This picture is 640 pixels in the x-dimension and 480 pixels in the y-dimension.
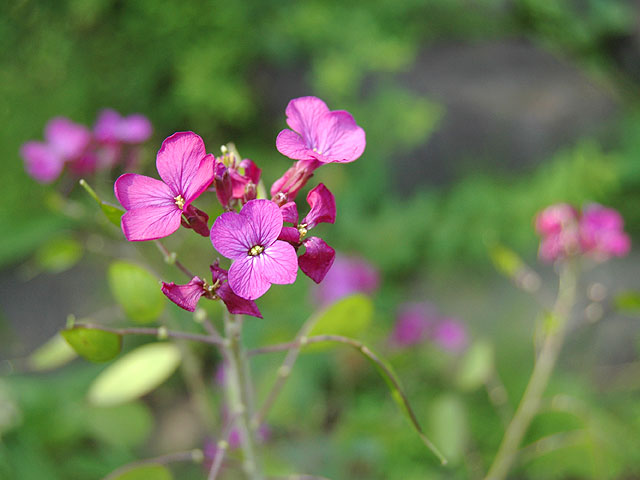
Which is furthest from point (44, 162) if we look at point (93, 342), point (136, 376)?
point (93, 342)

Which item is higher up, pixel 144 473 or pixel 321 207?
pixel 321 207

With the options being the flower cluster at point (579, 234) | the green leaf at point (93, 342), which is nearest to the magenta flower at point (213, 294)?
the green leaf at point (93, 342)

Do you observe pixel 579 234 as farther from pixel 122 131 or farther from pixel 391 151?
pixel 391 151

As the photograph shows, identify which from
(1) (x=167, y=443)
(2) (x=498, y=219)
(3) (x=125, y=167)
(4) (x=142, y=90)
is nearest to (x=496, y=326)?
(2) (x=498, y=219)

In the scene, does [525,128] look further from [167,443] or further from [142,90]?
[167,443]

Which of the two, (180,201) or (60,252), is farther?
(60,252)

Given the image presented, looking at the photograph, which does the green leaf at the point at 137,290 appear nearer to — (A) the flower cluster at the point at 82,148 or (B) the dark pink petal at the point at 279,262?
(B) the dark pink petal at the point at 279,262

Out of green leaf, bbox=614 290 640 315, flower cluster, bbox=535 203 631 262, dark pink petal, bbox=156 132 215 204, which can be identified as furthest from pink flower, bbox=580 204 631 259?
dark pink petal, bbox=156 132 215 204
